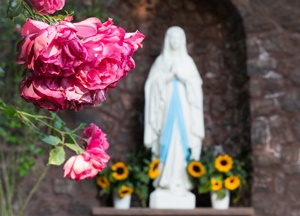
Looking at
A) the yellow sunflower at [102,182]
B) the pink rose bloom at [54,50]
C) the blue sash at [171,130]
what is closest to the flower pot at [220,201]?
the blue sash at [171,130]

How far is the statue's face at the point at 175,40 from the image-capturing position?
14.0 feet

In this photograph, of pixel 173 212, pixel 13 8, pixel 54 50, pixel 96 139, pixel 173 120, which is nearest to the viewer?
pixel 54 50

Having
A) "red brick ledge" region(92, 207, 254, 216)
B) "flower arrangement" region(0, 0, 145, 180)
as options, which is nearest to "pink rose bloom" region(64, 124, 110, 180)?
"flower arrangement" region(0, 0, 145, 180)

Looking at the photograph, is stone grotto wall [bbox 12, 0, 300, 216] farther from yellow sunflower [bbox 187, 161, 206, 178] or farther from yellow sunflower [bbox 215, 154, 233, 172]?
yellow sunflower [bbox 187, 161, 206, 178]

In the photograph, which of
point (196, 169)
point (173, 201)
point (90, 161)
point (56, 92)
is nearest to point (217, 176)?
point (196, 169)

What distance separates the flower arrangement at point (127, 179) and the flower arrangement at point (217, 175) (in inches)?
9.4

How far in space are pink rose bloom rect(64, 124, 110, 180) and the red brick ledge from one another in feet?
10.1

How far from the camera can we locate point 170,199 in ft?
13.6

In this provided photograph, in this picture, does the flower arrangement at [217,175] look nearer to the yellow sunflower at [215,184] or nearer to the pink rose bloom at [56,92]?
the yellow sunflower at [215,184]

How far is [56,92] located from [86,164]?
252 millimetres

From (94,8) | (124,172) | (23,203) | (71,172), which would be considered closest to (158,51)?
(94,8)

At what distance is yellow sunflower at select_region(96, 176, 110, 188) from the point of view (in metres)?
4.25

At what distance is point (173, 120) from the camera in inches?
165

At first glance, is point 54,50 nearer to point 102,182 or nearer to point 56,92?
point 56,92
